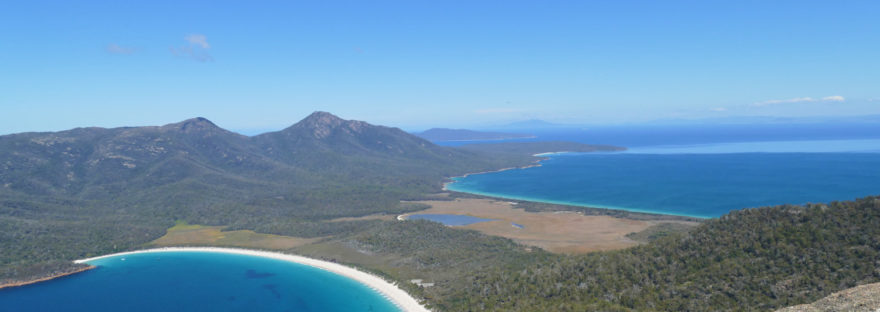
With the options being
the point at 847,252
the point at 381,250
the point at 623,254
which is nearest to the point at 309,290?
the point at 381,250

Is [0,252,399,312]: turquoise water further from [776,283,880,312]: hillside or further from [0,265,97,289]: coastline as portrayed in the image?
[776,283,880,312]: hillside

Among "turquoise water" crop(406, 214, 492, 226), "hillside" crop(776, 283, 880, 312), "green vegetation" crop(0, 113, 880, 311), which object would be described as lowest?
"turquoise water" crop(406, 214, 492, 226)

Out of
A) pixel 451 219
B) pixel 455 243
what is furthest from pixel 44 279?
pixel 451 219

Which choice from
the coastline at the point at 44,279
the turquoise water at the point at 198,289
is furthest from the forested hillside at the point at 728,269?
the coastline at the point at 44,279

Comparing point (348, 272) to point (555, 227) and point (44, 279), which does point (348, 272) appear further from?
point (44, 279)

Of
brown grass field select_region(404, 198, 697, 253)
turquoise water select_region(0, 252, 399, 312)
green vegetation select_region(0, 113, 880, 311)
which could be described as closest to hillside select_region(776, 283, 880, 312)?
green vegetation select_region(0, 113, 880, 311)
